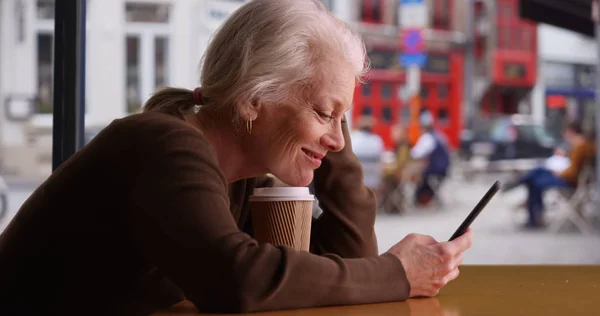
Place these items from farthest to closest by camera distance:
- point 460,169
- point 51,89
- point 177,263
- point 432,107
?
point 432,107, point 460,169, point 51,89, point 177,263

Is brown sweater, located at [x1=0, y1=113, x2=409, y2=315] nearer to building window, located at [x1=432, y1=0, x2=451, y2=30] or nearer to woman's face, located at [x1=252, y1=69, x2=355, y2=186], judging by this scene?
woman's face, located at [x1=252, y1=69, x2=355, y2=186]

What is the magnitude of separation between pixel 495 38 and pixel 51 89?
1200 centimetres

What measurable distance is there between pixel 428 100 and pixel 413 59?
0.87m

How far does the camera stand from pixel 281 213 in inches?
41.1

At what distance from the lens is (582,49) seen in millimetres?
12484

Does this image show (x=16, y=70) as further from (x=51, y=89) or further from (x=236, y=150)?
(x=236, y=150)

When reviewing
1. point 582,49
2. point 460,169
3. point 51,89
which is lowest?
point 460,169

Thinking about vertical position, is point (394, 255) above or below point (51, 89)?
below

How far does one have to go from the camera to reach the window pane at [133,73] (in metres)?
9.75

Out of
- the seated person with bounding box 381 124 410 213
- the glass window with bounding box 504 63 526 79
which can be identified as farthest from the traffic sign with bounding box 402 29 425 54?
the seated person with bounding box 381 124 410 213

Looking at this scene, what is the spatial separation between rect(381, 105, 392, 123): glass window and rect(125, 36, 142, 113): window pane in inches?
133

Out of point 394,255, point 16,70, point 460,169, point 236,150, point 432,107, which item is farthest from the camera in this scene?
point 432,107

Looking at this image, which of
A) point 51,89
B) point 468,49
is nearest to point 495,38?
point 468,49

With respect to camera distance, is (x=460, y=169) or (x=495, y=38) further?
(x=495, y=38)
